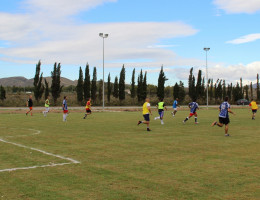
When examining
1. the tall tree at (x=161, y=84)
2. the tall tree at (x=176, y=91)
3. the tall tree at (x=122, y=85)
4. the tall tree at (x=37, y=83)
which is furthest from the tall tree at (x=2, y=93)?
the tall tree at (x=176, y=91)

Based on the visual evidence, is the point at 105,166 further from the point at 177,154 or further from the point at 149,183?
the point at 177,154

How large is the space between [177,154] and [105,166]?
2.66m

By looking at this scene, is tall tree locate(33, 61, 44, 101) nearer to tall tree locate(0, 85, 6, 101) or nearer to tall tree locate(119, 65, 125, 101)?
tall tree locate(0, 85, 6, 101)

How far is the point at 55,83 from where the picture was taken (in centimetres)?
6241

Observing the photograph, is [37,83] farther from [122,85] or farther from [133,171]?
[133,171]

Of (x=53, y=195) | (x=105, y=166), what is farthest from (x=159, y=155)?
(x=53, y=195)

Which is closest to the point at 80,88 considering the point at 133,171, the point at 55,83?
the point at 55,83

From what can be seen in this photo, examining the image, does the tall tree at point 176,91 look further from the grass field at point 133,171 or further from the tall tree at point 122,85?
the grass field at point 133,171

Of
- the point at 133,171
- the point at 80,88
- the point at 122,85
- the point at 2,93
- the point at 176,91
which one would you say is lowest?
the point at 133,171

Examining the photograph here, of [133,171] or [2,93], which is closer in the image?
[133,171]

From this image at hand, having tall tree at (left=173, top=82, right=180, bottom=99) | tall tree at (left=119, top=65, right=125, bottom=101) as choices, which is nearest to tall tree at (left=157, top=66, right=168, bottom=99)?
tall tree at (left=173, top=82, right=180, bottom=99)

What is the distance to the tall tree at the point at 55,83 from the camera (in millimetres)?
62188

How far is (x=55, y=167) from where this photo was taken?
25.7 ft

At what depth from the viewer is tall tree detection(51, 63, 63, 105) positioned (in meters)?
62.2
